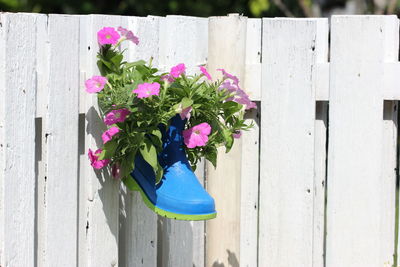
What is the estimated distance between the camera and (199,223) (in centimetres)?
327

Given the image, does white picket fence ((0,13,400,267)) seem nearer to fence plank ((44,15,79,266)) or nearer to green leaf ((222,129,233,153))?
fence plank ((44,15,79,266))

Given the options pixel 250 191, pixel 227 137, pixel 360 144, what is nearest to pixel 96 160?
pixel 227 137

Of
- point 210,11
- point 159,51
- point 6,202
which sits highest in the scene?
point 210,11

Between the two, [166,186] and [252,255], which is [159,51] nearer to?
[166,186]

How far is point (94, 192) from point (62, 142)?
23 cm

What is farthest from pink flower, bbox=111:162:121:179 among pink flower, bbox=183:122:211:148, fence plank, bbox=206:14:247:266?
fence plank, bbox=206:14:247:266

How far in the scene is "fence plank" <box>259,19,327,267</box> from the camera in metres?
3.18

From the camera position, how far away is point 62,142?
2.63 m

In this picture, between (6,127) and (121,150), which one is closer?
(6,127)

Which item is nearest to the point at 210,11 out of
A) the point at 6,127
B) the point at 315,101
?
the point at 315,101

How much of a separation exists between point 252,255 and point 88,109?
0.99 meters

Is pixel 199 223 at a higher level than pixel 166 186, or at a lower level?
lower

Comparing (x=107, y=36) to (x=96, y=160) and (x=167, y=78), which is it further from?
(x=96, y=160)

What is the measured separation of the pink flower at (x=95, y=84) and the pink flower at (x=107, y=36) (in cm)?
12
